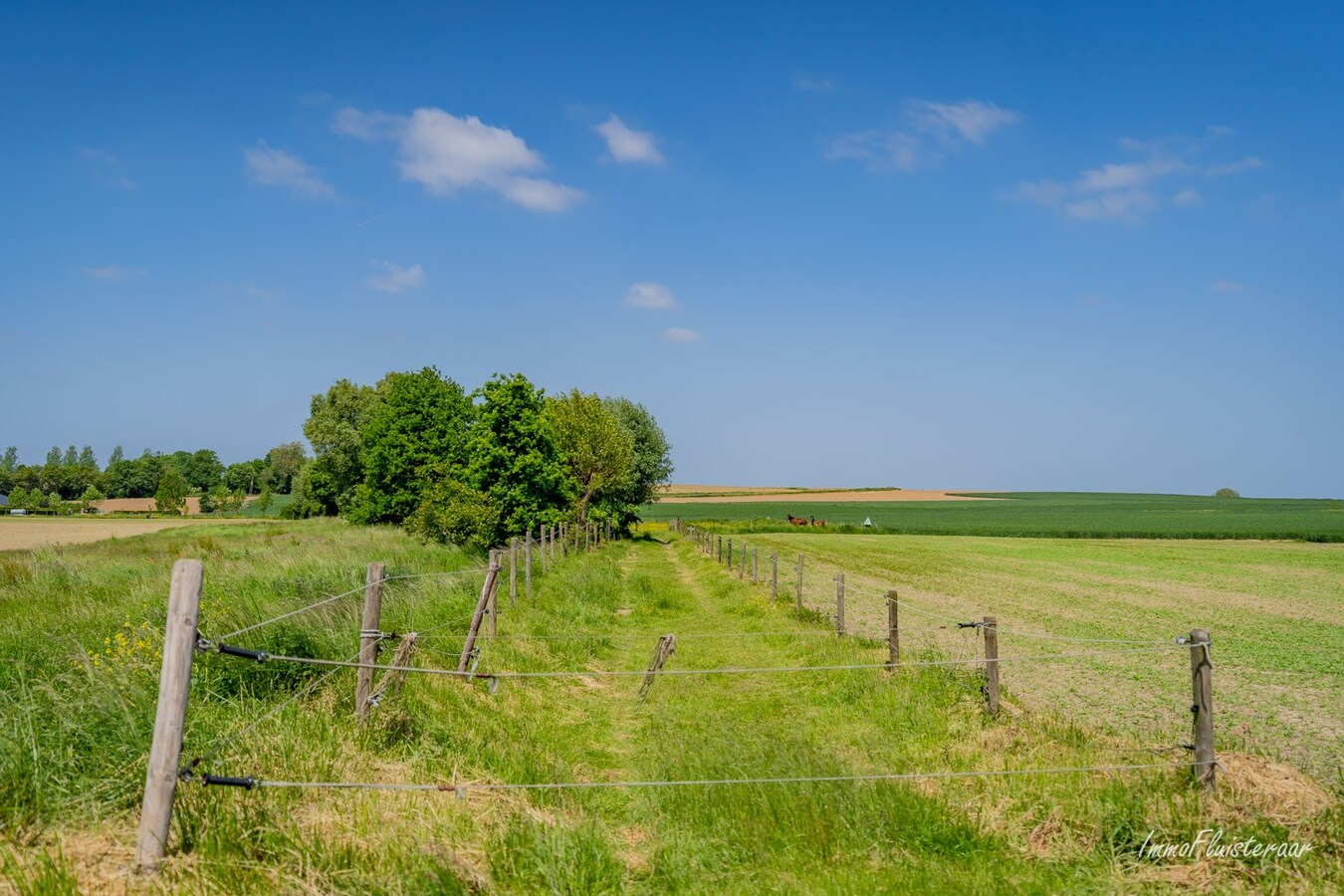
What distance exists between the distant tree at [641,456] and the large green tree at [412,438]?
45.6 feet

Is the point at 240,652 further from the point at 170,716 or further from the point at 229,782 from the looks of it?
the point at 229,782

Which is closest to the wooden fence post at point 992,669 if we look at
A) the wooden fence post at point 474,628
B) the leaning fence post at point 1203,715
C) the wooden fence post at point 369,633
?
the leaning fence post at point 1203,715

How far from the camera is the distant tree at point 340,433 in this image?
66000 mm

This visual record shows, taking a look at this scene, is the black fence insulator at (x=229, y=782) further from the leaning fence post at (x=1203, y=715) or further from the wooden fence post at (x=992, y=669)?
the wooden fence post at (x=992, y=669)

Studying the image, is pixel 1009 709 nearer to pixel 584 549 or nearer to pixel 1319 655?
pixel 1319 655

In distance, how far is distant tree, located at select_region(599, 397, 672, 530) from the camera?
59250mm

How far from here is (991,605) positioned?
Result: 25094mm

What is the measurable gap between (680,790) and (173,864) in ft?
12.1

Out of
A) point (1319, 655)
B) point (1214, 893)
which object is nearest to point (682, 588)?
point (1319, 655)

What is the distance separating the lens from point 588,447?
4872 cm

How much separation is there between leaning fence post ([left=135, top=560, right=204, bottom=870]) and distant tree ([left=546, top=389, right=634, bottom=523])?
4320cm

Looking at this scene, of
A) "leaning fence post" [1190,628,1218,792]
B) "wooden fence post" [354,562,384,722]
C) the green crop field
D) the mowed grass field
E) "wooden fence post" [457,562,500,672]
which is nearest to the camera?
"leaning fence post" [1190,628,1218,792]

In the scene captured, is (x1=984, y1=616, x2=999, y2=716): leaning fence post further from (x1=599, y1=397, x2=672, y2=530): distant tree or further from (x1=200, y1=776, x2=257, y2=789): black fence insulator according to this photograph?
(x1=599, y1=397, x2=672, y2=530): distant tree

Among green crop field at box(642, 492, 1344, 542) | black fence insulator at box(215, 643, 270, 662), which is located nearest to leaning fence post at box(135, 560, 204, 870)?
black fence insulator at box(215, 643, 270, 662)
